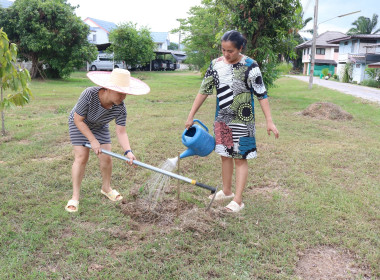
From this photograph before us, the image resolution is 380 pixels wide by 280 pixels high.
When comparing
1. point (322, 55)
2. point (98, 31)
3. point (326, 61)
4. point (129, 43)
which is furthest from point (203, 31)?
point (322, 55)

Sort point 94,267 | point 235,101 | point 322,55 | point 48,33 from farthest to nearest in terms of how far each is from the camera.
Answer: point 322,55 → point 48,33 → point 235,101 → point 94,267

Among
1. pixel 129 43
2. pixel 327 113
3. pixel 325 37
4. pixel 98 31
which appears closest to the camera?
pixel 327 113

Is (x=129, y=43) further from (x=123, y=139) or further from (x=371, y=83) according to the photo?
(x=123, y=139)

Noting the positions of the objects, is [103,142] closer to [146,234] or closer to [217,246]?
[146,234]

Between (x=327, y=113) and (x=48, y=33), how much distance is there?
46.6ft

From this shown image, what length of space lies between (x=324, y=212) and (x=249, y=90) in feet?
4.54

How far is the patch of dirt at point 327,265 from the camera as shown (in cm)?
242

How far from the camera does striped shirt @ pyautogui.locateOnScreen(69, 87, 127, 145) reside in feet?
9.68

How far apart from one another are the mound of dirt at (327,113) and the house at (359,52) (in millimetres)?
22577

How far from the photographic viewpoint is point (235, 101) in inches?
123

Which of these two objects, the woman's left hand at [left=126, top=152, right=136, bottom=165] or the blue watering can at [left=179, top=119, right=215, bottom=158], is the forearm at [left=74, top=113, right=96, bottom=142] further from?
the blue watering can at [left=179, top=119, right=215, bottom=158]

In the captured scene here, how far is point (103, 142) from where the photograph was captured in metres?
3.32

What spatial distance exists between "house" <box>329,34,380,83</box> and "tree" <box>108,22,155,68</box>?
59.5 ft

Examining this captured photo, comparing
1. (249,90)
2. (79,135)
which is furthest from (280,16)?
(79,135)
